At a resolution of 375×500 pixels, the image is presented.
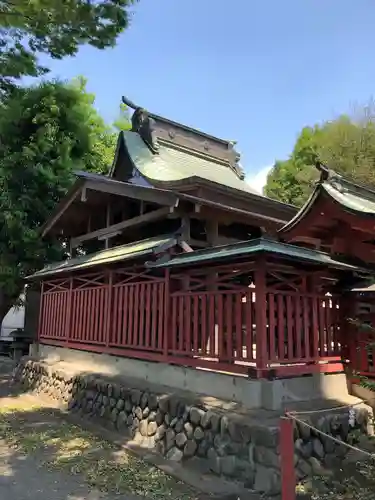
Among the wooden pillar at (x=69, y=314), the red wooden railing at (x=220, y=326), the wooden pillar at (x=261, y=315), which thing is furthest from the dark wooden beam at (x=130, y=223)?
the wooden pillar at (x=261, y=315)

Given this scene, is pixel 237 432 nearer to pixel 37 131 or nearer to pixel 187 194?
pixel 187 194

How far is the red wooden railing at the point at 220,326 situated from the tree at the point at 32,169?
237 inches

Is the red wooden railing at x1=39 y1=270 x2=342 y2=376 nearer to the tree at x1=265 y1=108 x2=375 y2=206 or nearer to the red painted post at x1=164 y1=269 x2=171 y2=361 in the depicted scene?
the red painted post at x1=164 y1=269 x2=171 y2=361

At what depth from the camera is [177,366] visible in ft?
27.0

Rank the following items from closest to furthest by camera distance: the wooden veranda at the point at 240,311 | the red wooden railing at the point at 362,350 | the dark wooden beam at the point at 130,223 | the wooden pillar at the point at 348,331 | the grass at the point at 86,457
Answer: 1. the grass at the point at 86,457
2. the wooden veranda at the point at 240,311
3. the red wooden railing at the point at 362,350
4. the wooden pillar at the point at 348,331
5. the dark wooden beam at the point at 130,223

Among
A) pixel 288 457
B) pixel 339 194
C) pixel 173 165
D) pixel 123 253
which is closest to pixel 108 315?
pixel 123 253

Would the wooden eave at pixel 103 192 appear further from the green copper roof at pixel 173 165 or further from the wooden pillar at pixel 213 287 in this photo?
the wooden pillar at pixel 213 287

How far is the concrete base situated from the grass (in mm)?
1533

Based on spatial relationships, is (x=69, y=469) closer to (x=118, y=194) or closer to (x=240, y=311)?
(x=240, y=311)

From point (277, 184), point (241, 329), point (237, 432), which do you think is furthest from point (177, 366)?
point (277, 184)

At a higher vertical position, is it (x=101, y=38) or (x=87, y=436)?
(x=101, y=38)

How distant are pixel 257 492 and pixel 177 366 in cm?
303

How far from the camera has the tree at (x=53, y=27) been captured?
8508 millimetres

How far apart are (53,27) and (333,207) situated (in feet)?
24.3
